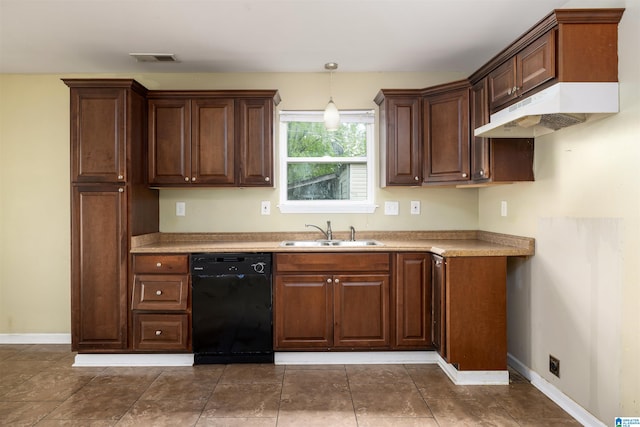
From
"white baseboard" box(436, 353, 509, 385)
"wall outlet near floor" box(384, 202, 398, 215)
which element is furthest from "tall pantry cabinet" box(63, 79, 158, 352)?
"white baseboard" box(436, 353, 509, 385)

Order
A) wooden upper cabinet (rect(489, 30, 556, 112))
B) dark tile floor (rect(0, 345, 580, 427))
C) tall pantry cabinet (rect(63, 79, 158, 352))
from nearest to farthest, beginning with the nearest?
wooden upper cabinet (rect(489, 30, 556, 112)) < dark tile floor (rect(0, 345, 580, 427)) < tall pantry cabinet (rect(63, 79, 158, 352))

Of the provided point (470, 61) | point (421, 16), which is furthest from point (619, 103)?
point (470, 61)

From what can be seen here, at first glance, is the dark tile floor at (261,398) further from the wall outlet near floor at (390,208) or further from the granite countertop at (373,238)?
the wall outlet near floor at (390,208)

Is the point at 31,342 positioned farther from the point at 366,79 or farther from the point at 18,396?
the point at 366,79

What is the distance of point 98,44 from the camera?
320cm

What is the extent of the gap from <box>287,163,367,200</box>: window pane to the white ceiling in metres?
0.88

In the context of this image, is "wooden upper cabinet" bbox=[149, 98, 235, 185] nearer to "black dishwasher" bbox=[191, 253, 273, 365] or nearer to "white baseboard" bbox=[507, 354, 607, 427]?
"black dishwasher" bbox=[191, 253, 273, 365]

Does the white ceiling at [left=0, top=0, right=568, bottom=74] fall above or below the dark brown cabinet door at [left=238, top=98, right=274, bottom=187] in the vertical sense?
above

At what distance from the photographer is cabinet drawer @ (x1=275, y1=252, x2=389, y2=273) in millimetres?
3209

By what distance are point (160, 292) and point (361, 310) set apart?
1558mm

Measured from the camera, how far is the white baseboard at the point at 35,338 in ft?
12.5

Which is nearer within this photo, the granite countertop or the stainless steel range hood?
the stainless steel range hood

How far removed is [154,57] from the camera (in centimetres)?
345

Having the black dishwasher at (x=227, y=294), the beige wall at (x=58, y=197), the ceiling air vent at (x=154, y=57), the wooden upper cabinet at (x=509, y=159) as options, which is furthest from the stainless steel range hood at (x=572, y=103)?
the ceiling air vent at (x=154, y=57)
